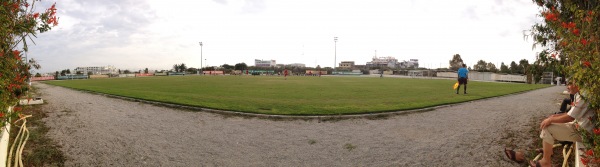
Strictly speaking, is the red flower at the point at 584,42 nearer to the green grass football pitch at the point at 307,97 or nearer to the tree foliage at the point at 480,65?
the green grass football pitch at the point at 307,97

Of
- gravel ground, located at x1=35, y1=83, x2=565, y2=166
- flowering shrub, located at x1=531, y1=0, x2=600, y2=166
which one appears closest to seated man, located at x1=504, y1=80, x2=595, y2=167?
flowering shrub, located at x1=531, y1=0, x2=600, y2=166

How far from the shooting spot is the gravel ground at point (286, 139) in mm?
5434

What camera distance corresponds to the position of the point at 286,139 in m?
6.99

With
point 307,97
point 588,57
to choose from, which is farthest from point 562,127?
point 307,97

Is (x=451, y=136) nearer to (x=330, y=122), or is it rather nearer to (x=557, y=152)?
(x=557, y=152)

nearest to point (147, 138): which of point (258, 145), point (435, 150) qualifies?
point (258, 145)

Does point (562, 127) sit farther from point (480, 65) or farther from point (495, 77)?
point (480, 65)

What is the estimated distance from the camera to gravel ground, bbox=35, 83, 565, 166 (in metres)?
5.43

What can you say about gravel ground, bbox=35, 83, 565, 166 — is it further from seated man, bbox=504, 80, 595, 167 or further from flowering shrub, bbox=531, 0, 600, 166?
flowering shrub, bbox=531, 0, 600, 166

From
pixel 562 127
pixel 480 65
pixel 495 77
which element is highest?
pixel 480 65

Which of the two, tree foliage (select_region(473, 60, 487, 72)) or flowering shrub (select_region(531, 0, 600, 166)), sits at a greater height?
tree foliage (select_region(473, 60, 487, 72))

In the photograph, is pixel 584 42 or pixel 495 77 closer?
pixel 584 42

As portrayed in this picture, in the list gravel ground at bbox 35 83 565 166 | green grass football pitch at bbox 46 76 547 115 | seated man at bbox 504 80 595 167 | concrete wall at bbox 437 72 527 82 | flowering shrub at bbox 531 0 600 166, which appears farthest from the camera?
concrete wall at bbox 437 72 527 82

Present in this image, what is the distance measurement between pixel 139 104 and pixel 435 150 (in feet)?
40.4
